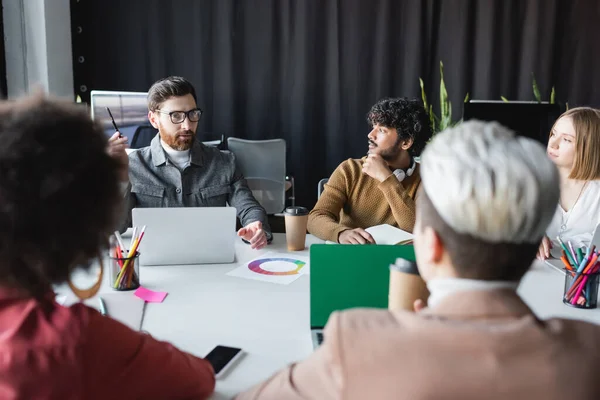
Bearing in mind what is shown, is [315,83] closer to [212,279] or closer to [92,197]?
[212,279]

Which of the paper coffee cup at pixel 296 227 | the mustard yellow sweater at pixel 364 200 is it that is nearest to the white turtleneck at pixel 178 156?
the mustard yellow sweater at pixel 364 200

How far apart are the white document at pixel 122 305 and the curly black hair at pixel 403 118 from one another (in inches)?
54.2

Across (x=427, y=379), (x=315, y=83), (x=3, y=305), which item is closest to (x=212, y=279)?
(x=3, y=305)

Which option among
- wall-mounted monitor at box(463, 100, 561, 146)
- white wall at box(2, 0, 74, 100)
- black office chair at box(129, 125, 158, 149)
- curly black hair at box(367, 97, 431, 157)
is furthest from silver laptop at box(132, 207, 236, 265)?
wall-mounted monitor at box(463, 100, 561, 146)

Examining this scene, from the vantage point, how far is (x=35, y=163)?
666mm

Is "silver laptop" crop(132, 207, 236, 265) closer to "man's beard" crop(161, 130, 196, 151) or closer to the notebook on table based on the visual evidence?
the notebook on table

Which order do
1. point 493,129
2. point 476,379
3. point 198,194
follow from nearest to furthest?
1. point 476,379
2. point 493,129
3. point 198,194

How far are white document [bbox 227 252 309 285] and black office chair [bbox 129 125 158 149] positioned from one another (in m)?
1.80

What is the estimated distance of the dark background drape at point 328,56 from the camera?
159 inches

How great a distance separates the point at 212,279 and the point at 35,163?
0.87 metres

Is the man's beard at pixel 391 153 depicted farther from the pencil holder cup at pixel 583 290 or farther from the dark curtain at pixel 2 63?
the dark curtain at pixel 2 63

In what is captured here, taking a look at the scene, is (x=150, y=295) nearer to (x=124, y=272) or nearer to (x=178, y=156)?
(x=124, y=272)

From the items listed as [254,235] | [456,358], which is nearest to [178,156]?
[254,235]

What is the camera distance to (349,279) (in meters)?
1.21
